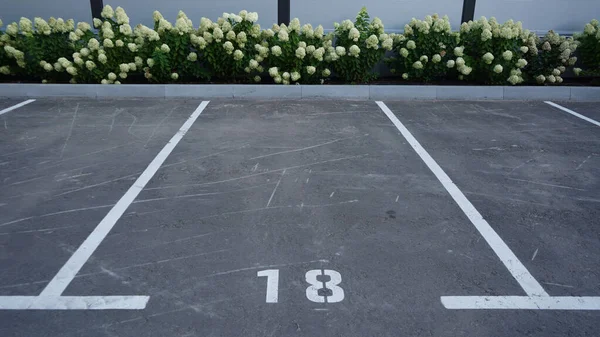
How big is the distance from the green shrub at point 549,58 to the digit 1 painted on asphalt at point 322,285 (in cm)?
773

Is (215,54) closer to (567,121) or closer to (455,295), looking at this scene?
(567,121)

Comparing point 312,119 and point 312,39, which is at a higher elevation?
point 312,39

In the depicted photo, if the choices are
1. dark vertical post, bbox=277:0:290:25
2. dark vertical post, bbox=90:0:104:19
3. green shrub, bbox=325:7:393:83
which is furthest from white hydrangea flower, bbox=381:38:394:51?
dark vertical post, bbox=90:0:104:19

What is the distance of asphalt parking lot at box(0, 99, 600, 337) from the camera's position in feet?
8.86

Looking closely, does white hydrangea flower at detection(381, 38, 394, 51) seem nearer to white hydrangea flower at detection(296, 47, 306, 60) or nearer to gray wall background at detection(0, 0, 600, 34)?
gray wall background at detection(0, 0, 600, 34)

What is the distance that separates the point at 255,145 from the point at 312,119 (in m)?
1.54

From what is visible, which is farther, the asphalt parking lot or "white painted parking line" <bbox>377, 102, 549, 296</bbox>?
"white painted parking line" <bbox>377, 102, 549, 296</bbox>

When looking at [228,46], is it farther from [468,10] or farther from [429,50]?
[468,10]

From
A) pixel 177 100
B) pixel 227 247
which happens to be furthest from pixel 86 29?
pixel 227 247

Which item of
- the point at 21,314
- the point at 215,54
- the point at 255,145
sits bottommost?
the point at 21,314

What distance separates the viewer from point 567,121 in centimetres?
698

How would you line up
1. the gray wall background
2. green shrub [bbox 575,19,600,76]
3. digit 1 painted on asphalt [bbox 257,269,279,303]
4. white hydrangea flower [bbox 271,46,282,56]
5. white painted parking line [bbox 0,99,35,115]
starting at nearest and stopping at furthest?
1. digit 1 painted on asphalt [bbox 257,269,279,303]
2. white painted parking line [bbox 0,99,35,115]
3. white hydrangea flower [bbox 271,46,282,56]
4. green shrub [bbox 575,19,600,76]
5. the gray wall background

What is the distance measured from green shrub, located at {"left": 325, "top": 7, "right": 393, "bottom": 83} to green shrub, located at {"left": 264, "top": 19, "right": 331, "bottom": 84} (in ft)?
0.84

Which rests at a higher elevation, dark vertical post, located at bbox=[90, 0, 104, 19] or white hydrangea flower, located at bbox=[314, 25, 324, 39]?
dark vertical post, located at bbox=[90, 0, 104, 19]
